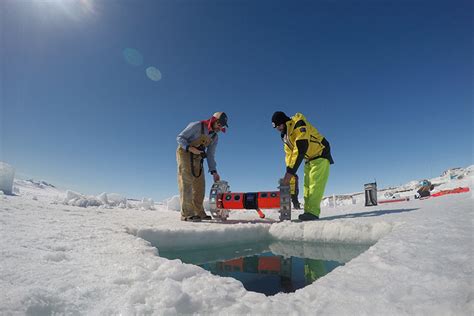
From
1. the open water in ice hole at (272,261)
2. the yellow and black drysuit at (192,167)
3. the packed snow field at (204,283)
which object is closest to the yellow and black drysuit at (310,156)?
the open water in ice hole at (272,261)

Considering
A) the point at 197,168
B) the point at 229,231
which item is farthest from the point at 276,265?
the point at 197,168

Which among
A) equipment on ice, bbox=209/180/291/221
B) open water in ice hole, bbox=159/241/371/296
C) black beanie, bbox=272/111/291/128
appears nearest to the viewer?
open water in ice hole, bbox=159/241/371/296

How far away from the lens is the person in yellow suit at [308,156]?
391cm

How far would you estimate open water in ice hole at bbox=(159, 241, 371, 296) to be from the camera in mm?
1732

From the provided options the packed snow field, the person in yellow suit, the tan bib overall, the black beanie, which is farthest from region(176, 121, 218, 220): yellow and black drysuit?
the packed snow field

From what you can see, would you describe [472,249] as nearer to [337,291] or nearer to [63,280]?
[337,291]

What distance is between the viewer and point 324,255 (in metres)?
2.43

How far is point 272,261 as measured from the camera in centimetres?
233

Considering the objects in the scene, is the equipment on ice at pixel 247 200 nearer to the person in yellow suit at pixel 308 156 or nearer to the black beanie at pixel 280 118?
the person in yellow suit at pixel 308 156

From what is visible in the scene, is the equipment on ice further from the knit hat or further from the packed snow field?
the packed snow field

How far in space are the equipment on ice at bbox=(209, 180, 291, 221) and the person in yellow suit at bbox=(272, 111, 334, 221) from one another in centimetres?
26

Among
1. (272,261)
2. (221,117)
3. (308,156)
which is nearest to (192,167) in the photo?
(221,117)

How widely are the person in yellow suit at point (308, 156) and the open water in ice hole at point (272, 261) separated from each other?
109 centimetres

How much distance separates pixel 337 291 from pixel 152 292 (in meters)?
0.69
